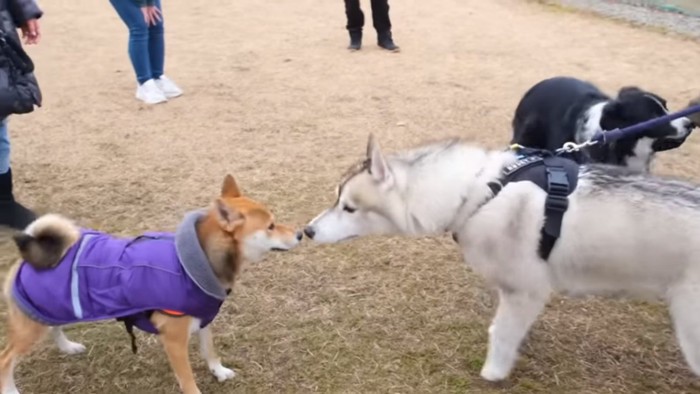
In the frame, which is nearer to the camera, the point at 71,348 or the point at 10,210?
the point at 71,348

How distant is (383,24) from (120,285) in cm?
679

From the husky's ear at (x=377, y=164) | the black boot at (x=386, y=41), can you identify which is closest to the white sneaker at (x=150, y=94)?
the black boot at (x=386, y=41)

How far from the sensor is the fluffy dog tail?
9.08 ft

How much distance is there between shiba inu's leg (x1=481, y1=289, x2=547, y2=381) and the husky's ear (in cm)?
70

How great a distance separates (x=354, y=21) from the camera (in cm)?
895

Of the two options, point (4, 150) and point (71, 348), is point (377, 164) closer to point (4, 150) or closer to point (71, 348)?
point (71, 348)

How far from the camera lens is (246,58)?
8953 mm

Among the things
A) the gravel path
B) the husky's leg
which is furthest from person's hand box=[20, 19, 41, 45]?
the gravel path

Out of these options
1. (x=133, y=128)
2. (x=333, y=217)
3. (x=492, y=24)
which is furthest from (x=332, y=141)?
(x=492, y=24)

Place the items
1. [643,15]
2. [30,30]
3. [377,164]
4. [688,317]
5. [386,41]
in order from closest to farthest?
[688,317] < [377,164] < [30,30] < [386,41] < [643,15]

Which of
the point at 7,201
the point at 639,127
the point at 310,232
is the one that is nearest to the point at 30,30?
the point at 7,201

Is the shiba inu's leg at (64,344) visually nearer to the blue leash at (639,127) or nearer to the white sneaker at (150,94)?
the blue leash at (639,127)

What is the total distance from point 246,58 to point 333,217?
6177 millimetres

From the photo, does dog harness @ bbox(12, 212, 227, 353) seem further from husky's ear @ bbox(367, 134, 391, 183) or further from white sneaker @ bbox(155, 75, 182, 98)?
white sneaker @ bbox(155, 75, 182, 98)
